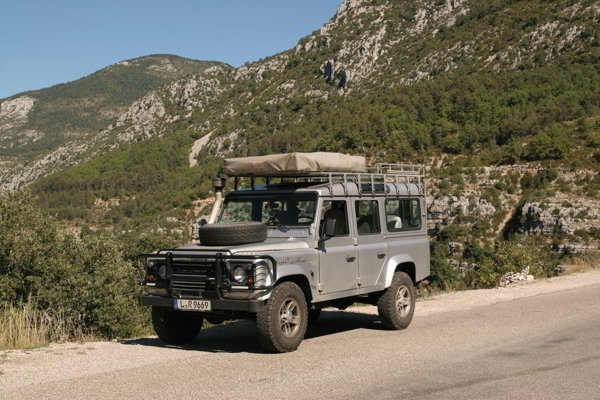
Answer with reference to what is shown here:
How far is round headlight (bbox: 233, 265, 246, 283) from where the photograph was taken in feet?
25.7

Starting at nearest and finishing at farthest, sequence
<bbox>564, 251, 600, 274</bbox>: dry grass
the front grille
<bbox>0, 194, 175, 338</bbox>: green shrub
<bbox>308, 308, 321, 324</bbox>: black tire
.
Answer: the front grille < <bbox>308, 308, 321, 324</bbox>: black tire < <bbox>0, 194, 175, 338</bbox>: green shrub < <bbox>564, 251, 600, 274</bbox>: dry grass

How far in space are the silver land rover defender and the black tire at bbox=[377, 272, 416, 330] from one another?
0.02 m

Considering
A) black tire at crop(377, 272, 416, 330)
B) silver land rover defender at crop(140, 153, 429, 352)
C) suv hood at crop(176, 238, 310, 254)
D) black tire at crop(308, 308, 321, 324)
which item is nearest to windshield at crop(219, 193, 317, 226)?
silver land rover defender at crop(140, 153, 429, 352)

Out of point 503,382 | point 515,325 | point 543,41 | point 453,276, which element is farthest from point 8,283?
point 543,41

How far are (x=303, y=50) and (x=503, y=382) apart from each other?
Result: 133 metres

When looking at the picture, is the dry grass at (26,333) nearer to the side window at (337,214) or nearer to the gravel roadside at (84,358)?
the gravel roadside at (84,358)

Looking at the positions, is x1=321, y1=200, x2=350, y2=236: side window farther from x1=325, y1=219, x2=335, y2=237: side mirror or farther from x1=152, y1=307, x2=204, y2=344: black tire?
x1=152, y1=307, x2=204, y2=344: black tire

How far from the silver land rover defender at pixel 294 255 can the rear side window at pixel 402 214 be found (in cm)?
2

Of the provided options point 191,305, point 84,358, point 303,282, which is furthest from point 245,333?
point 84,358

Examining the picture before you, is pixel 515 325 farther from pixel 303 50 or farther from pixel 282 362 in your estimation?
pixel 303 50

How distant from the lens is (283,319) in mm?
8070

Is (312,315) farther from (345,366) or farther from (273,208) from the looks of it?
(345,366)

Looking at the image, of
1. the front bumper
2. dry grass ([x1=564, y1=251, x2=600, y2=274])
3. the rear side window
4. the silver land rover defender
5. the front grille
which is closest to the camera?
the front bumper

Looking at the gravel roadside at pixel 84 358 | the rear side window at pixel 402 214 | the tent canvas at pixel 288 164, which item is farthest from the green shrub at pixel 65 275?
the rear side window at pixel 402 214
